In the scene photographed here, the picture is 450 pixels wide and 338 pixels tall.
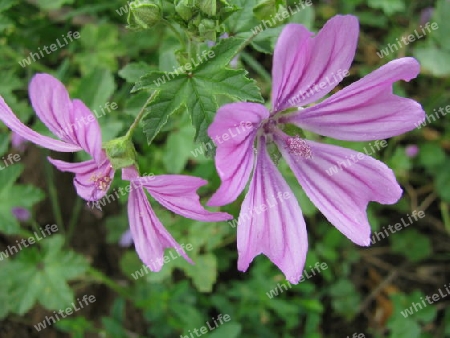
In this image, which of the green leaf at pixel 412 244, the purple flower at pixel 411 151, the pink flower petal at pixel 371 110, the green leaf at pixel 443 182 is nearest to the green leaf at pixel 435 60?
the purple flower at pixel 411 151

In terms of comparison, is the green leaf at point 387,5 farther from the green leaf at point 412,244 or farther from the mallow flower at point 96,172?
the mallow flower at point 96,172

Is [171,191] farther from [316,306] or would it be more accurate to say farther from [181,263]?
[316,306]

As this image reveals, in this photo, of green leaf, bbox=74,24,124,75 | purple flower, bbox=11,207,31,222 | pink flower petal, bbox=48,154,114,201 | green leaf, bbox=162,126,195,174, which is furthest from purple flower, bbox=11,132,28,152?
pink flower petal, bbox=48,154,114,201

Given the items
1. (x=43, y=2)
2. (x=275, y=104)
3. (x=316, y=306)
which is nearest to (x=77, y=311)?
(x=316, y=306)

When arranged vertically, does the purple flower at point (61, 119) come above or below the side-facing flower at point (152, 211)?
above

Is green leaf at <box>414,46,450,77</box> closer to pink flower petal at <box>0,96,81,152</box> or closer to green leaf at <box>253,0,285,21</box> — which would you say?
green leaf at <box>253,0,285,21</box>

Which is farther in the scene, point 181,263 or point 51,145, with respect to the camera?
point 181,263
